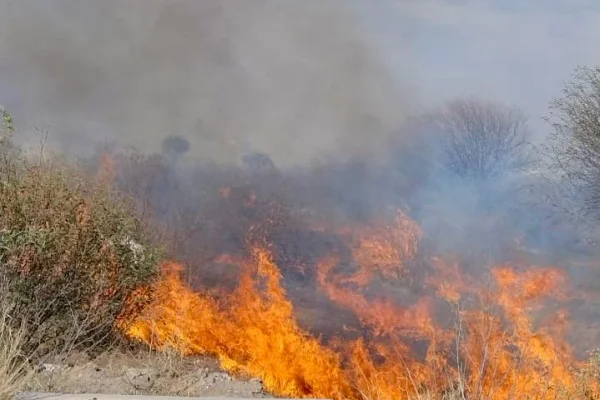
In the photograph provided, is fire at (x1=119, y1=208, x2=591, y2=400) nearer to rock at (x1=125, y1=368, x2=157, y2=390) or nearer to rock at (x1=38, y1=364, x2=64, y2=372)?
rock at (x1=125, y1=368, x2=157, y2=390)

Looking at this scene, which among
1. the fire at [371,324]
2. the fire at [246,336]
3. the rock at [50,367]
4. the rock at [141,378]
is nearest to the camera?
the rock at [50,367]

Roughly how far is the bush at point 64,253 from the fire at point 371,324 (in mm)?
859

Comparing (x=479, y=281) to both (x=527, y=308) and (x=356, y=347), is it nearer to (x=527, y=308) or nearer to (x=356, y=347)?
(x=527, y=308)

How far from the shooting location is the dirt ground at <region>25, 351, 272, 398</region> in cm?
764

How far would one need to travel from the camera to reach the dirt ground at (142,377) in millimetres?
7641

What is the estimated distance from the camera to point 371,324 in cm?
1473

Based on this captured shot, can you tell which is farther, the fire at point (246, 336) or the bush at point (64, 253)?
the fire at point (246, 336)

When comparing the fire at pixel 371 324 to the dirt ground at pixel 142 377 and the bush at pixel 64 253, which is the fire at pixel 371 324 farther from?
the bush at pixel 64 253

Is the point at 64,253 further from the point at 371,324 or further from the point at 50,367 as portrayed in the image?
the point at 371,324

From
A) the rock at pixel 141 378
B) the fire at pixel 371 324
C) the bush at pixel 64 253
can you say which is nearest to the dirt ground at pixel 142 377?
the rock at pixel 141 378

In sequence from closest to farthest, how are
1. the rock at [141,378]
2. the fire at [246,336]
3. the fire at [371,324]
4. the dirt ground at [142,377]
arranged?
1. the dirt ground at [142,377]
2. the rock at [141,378]
3. the fire at [371,324]
4. the fire at [246,336]

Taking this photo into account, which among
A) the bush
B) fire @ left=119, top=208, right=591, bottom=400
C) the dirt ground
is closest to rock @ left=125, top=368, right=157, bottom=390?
the dirt ground

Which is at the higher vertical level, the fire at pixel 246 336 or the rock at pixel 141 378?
the fire at pixel 246 336

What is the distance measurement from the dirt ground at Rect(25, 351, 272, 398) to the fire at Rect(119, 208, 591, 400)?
53cm
